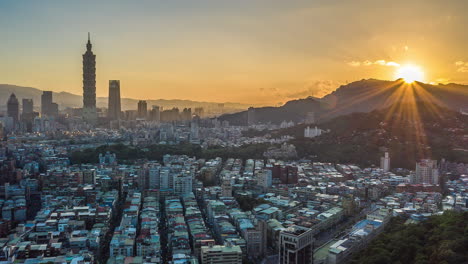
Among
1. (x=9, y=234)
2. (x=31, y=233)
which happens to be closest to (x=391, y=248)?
(x=31, y=233)

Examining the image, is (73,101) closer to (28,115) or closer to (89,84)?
(28,115)

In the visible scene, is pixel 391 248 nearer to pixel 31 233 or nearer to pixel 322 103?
pixel 31 233

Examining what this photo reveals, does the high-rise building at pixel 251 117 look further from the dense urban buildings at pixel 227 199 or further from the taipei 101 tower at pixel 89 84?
the dense urban buildings at pixel 227 199

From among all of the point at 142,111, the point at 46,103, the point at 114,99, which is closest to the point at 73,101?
the point at 46,103

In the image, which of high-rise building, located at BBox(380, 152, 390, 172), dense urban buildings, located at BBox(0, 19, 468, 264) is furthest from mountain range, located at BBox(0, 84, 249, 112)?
high-rise building, located at BBox(380, 152, 390, 172)

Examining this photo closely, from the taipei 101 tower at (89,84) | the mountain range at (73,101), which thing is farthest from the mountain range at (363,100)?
the mountain range at (73,101)

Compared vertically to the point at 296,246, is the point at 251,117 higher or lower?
higher
